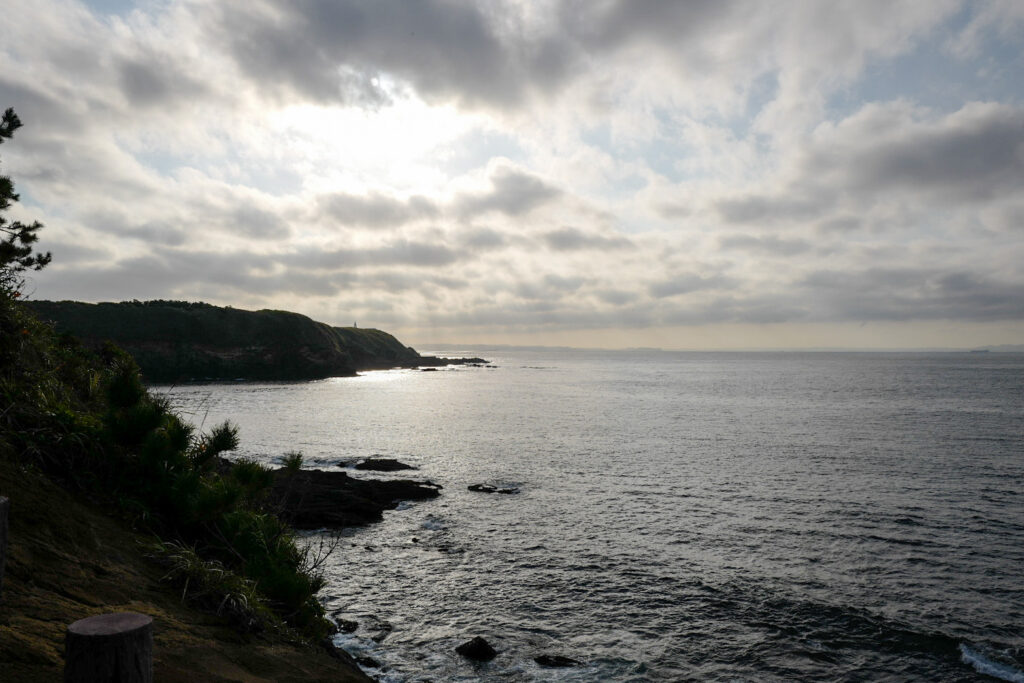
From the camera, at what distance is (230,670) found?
699 centimetres

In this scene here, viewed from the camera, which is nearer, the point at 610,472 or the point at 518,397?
the point at 610,472

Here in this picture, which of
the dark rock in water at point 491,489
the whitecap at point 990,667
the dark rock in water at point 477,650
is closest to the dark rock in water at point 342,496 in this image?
the dark rock in water at point 491,489

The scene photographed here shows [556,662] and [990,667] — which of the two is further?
[990,667]

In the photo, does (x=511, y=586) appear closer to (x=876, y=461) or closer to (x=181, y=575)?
(x=181, y=575)

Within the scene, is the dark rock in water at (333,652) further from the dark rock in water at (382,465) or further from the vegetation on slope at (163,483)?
the dark rock in water at (382,465)

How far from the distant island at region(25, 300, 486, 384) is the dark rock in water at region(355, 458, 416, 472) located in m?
72.1

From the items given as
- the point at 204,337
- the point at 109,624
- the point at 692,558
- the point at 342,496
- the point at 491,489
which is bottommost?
the point at 692,558

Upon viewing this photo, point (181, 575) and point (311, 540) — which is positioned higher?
point (181, 575)

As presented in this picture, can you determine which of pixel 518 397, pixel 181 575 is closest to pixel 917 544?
pixel 181 575

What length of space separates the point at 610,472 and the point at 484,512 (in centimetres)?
1186

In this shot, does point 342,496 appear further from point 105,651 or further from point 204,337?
point 204,337

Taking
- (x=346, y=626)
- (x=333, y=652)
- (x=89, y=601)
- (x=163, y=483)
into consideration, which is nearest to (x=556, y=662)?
(x=333, y=652)

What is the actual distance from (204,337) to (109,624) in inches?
4726

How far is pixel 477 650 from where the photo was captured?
1322cm
